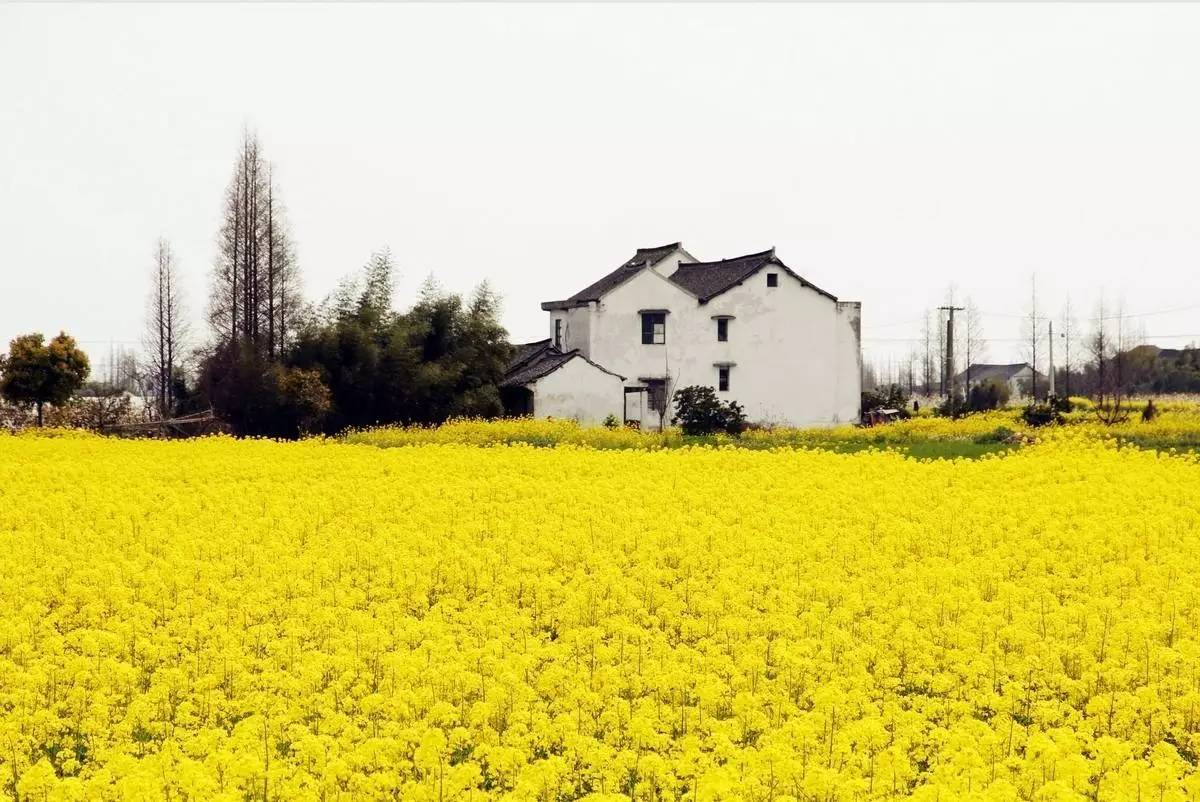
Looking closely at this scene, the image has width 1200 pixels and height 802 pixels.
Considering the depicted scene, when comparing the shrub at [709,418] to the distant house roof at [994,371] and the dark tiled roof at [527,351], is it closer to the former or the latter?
the dark tiled roof at [527,351]

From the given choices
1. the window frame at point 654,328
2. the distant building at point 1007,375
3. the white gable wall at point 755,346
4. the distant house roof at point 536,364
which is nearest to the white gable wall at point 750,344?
the white gable wall at point 755,346

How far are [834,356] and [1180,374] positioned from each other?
44128 mm

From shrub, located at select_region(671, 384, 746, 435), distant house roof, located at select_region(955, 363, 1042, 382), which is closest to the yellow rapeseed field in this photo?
shrub, located at select_region(671, 384, 746, 435)

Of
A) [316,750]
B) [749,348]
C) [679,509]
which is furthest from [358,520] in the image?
[749,348]

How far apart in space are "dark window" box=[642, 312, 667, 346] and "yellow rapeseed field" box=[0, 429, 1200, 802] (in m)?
31.8

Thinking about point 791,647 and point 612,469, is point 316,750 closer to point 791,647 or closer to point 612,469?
point 791,647

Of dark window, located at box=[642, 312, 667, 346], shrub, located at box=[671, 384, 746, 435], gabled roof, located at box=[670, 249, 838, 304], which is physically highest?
gabled roof, located at box=[670, 249, 838, 304]

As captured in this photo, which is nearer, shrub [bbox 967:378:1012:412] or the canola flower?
the canola flower

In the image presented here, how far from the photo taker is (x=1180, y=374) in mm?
84188

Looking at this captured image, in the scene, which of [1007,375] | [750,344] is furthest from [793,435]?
[1007,375]

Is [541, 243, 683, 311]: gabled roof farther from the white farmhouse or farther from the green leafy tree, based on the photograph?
the green leafy tree

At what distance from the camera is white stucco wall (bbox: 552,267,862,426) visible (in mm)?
49219

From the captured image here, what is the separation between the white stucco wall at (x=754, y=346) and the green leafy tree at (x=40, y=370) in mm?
19865

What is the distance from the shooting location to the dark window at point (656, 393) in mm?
49219
